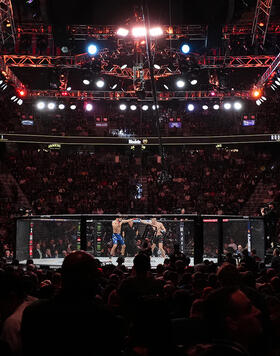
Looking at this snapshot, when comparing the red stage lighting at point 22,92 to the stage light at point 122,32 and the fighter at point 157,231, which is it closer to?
the stage light at point 122,32

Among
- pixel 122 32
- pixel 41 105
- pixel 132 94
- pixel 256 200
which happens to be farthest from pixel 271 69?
pixel 41 105

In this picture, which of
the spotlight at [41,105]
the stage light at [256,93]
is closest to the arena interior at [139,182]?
the stage light at [256,93]

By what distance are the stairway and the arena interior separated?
0.08 meters

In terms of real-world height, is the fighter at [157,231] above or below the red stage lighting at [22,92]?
below

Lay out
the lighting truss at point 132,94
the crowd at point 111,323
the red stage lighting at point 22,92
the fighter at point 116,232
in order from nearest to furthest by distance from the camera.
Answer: the crowd at point 111,323 < the fighter at point 116,232 < the red stage lighting at point 22,92 < the lighting truss at point 132,94

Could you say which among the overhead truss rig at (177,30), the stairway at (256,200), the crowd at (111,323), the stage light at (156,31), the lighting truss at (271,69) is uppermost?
the overhead truss rig at (177,30)

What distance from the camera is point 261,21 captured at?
15.9 metres

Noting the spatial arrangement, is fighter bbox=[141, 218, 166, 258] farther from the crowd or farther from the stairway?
the stairway

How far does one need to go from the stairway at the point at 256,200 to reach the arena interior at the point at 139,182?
0.08 m

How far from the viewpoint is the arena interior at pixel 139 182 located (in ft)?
8.28

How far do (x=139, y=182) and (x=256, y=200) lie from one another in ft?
20.8

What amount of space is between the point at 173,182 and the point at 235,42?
37.7 feet

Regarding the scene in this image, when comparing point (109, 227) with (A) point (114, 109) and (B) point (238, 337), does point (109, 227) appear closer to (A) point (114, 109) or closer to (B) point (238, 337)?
(B) point (238, 337)

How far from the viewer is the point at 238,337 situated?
9.52 ft
